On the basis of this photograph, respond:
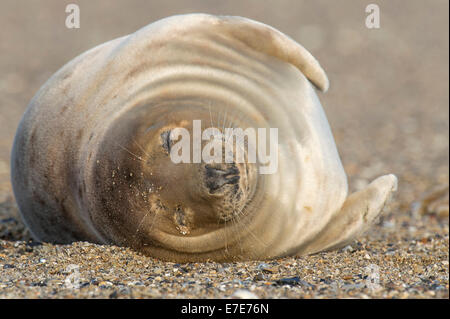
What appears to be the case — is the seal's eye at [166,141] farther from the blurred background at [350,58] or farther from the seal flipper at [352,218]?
the blurred background at [350,58]

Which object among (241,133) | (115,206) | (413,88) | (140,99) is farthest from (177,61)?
(413,88)

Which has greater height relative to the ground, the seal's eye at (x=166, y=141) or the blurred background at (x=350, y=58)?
the blurred background at (x=350, y=58)

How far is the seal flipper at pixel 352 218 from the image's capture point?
3459mm

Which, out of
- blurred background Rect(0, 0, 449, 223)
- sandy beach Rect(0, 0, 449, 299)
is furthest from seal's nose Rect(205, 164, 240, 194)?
blurred background Rect(0, 0, 449, 223)

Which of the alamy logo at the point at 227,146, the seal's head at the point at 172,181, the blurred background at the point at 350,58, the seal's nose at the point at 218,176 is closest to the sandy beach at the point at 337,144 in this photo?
the blurred background at the point at 350,58

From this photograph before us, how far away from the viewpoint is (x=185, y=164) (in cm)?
279

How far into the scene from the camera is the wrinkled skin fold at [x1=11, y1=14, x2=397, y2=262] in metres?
2.94

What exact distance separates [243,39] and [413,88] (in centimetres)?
631

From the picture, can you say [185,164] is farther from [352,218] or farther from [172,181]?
[352,218]

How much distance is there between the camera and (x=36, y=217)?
374 cm

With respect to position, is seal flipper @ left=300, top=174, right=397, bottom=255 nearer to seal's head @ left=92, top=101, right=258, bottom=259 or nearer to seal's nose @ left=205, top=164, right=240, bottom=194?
seal's head @ left=92, top=101, right=258, bottom=259

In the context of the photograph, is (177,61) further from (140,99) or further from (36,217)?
(36,217)

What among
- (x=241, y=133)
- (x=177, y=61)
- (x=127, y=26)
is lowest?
(x=241, y=133)

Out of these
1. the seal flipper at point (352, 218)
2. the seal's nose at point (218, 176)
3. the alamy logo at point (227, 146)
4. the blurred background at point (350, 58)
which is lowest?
the seal flipper at point (352, 218)
